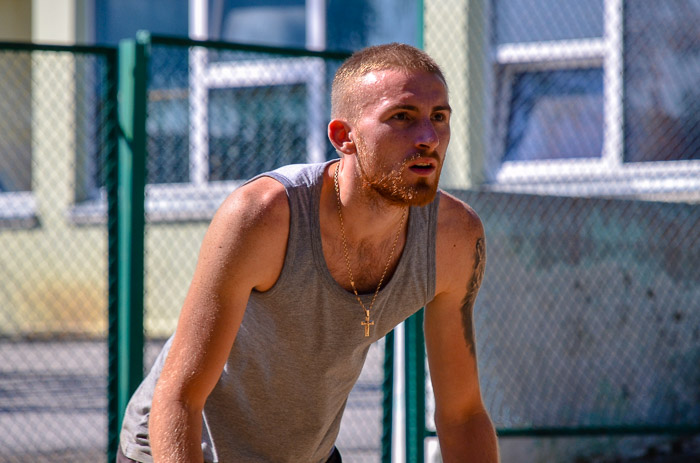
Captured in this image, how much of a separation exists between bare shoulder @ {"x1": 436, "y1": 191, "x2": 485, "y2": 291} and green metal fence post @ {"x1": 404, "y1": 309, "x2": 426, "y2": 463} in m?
1.42

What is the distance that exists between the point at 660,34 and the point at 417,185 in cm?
469

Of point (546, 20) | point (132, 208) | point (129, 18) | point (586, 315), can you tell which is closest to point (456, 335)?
point (132, 208)

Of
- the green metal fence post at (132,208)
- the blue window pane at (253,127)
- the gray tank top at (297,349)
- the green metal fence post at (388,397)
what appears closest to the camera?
the gray tank top at (297,349)

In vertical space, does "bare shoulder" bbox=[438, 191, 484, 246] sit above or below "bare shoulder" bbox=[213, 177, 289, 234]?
below

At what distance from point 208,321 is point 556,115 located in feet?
16.1

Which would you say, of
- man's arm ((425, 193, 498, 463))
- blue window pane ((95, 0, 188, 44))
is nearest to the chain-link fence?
blue window pane ((95, 0, 188, 44))

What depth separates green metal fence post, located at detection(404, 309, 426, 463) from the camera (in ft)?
12.0

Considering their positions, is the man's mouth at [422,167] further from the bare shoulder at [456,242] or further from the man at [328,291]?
the bare shoulder at [456,242]

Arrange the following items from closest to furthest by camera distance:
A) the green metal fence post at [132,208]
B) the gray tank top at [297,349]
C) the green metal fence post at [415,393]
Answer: the gray tank top at [297,349], the green metal fence post at [132,208], the green metal fence post at [415,393]

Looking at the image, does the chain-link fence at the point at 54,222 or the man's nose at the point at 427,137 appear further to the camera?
the chain-link fence at the point at 54,222

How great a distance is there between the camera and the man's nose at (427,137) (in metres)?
1.93

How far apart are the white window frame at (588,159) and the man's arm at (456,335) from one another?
3.46 meters

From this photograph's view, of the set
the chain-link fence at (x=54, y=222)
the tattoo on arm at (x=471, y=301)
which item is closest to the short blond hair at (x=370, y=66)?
the tattoo on arm at (x=471, y=301)

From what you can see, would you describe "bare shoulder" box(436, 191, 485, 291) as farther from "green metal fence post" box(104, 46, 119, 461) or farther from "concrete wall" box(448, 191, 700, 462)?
"green metal fence post" box(104, 46, 119, 461)
